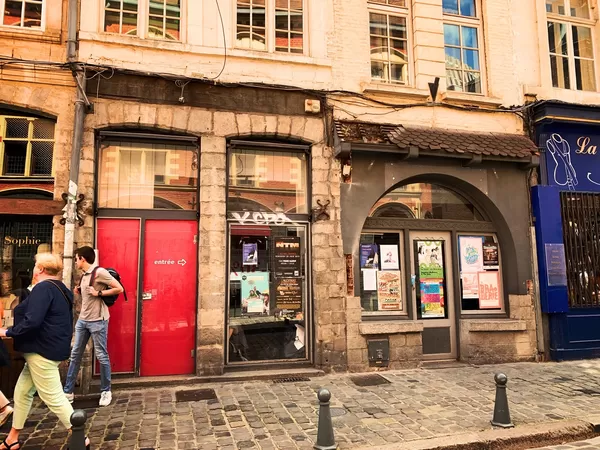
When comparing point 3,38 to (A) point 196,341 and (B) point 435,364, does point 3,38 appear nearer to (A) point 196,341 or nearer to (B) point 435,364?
(A) point 196,341

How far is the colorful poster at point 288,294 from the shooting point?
7711mm

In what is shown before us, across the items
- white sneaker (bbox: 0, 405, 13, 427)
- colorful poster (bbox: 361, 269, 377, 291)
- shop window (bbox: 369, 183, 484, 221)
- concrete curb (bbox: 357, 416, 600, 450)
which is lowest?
concrete curb (bbox: 357, 416, 600, 450)

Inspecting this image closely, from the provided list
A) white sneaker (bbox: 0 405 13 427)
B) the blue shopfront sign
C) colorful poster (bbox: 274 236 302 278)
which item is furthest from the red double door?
the blue shopfront sign

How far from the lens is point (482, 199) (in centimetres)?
884

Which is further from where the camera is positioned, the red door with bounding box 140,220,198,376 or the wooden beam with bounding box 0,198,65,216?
the red door with bounding box 140,220,198,376

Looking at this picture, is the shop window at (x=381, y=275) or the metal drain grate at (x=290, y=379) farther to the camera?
the shop window at (x=381, y=275)

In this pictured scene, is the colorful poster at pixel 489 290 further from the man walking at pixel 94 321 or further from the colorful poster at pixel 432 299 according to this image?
the man walking at pixel 94 321

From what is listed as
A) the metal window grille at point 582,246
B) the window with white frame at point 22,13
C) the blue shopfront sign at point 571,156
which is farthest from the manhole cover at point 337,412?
the window with white frame at point 22,13

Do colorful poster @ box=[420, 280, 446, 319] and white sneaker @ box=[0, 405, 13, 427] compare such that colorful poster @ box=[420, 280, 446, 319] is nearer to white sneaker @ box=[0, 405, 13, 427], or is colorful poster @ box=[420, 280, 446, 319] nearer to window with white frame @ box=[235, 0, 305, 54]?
window with white frame @ box=[235, 0, 305, 54]

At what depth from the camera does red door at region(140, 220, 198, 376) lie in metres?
7.05

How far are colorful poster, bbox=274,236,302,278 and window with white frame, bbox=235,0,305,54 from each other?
3.51 metres

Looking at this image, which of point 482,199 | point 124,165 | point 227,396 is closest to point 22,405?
point 227,396

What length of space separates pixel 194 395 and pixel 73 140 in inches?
166

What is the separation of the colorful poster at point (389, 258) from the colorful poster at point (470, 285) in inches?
56.2
